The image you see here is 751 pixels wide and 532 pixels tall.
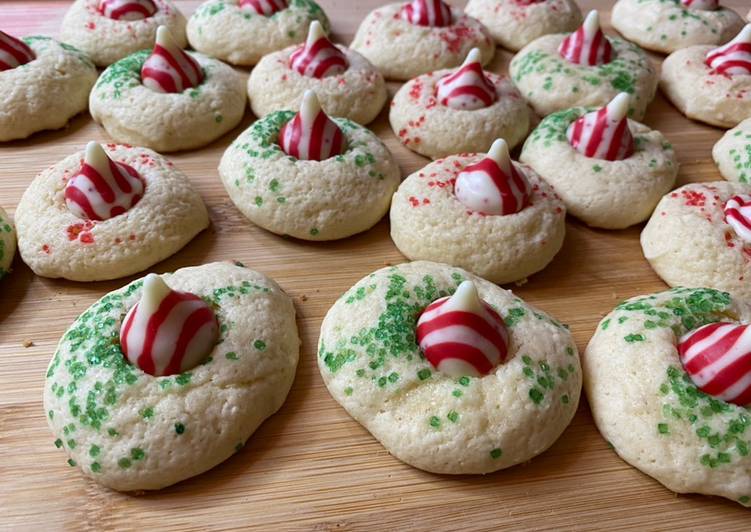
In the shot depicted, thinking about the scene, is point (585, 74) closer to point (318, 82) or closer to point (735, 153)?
point (735, 153)

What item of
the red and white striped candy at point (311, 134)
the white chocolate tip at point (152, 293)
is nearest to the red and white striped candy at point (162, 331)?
the white chocolate tip at point (152, 293)

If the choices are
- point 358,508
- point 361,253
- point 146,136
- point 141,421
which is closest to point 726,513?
point 358,508

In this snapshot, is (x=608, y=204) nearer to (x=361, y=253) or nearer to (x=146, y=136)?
(x=361, y=253)

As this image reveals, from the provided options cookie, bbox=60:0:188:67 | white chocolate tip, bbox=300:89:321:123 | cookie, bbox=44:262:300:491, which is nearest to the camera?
cookie, bbox=44:262:300:491

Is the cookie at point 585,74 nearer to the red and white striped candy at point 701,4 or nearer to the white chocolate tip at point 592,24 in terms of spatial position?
the white chocolate tip at point 592,24

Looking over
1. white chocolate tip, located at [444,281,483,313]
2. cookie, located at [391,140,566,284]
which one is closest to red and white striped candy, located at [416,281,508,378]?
white chocolate tip, located at [444,281,483,313]

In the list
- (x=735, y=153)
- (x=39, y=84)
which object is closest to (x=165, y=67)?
(x=39, y=84)

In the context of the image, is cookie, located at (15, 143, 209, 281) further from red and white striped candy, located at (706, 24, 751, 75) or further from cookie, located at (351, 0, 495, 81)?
red and white striped candy, located at (706, 24, 751, 75)
